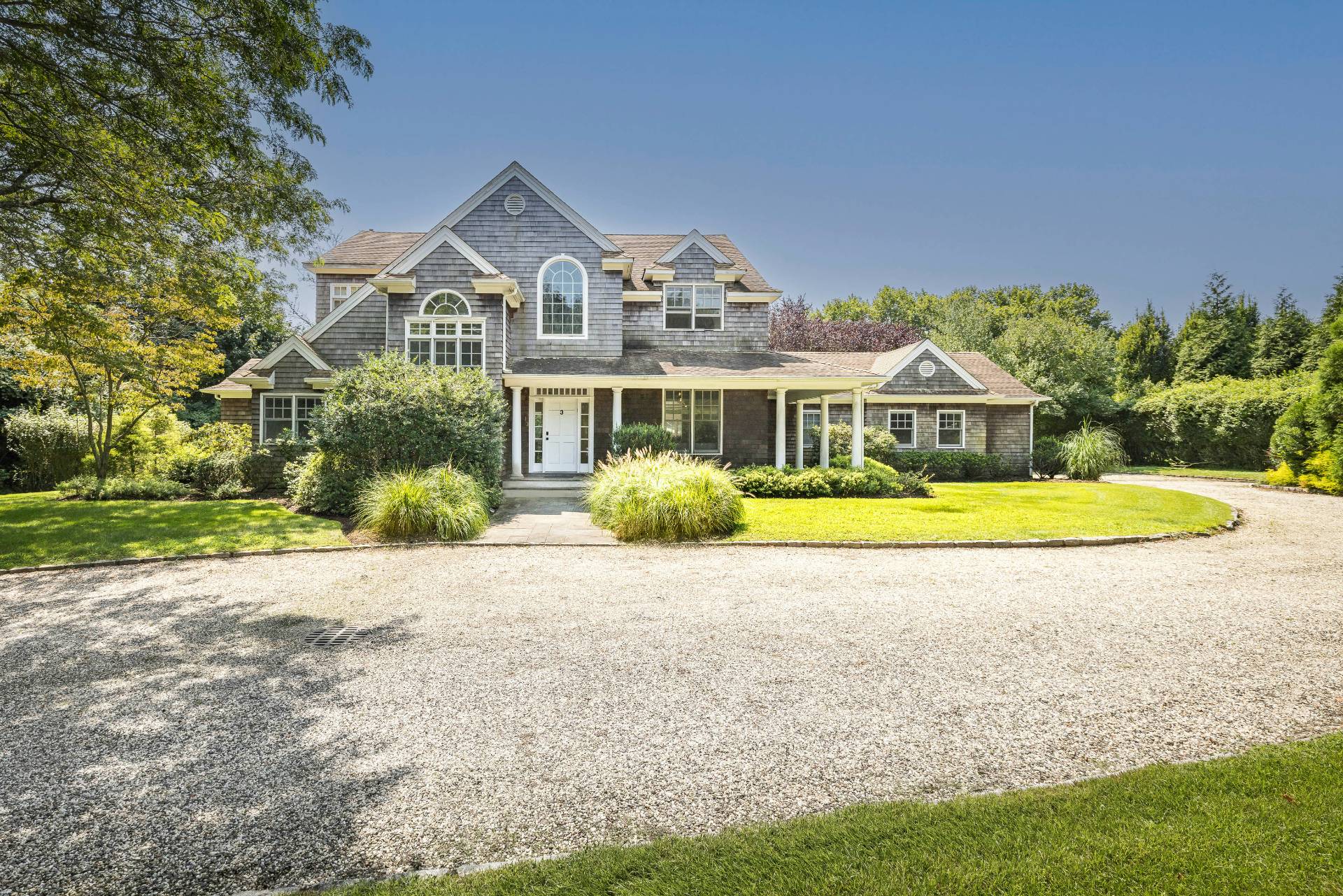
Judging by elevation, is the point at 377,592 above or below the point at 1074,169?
below

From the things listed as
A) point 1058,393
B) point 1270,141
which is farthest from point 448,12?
point 1058,393

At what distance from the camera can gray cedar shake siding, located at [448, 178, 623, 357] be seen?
734 inches

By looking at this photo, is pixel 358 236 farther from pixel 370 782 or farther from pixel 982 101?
pixel 370 782

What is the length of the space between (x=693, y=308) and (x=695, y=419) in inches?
146

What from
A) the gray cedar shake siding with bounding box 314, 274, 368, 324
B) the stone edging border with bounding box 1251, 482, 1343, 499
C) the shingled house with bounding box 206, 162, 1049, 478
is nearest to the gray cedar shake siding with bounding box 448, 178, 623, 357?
the shingled house with bounding box 206, 162, 1049, 478

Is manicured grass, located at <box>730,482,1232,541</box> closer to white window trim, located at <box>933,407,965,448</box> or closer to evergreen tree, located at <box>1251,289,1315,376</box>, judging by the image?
white window trim, located at <box>933,407,965,448</box>

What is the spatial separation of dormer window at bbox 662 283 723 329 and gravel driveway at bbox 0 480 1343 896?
13538mm

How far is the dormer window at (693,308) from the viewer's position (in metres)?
20.2

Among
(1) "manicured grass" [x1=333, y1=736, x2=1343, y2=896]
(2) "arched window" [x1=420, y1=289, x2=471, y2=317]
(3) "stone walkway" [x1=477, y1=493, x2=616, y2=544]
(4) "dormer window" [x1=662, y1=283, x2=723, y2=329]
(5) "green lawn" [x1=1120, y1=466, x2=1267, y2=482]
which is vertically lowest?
(1) "manicured grass" [x1=333, y1=736, x2=1343, y2=896]

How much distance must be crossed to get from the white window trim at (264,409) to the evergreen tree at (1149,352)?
43.9 meters

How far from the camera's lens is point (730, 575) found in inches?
315

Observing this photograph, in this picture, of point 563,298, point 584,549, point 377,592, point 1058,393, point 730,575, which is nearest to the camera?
point 377,592

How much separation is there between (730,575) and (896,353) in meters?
18.9

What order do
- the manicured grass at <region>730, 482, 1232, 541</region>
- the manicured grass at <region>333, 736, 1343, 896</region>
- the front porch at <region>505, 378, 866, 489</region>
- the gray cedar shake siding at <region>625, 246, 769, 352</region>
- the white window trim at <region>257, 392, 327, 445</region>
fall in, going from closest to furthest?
the manicured grass at <region>333, 736, 1343, 896</region> → the manicured grass at <region>730, 482, 1232, 541</region> → the white window trim at <region>257, 392, 327, 445</region> → the front porch at <region>505, 378, 866, 489</region> → the gray cedar shake siding at <region>625, 246, 769, 352</region>
